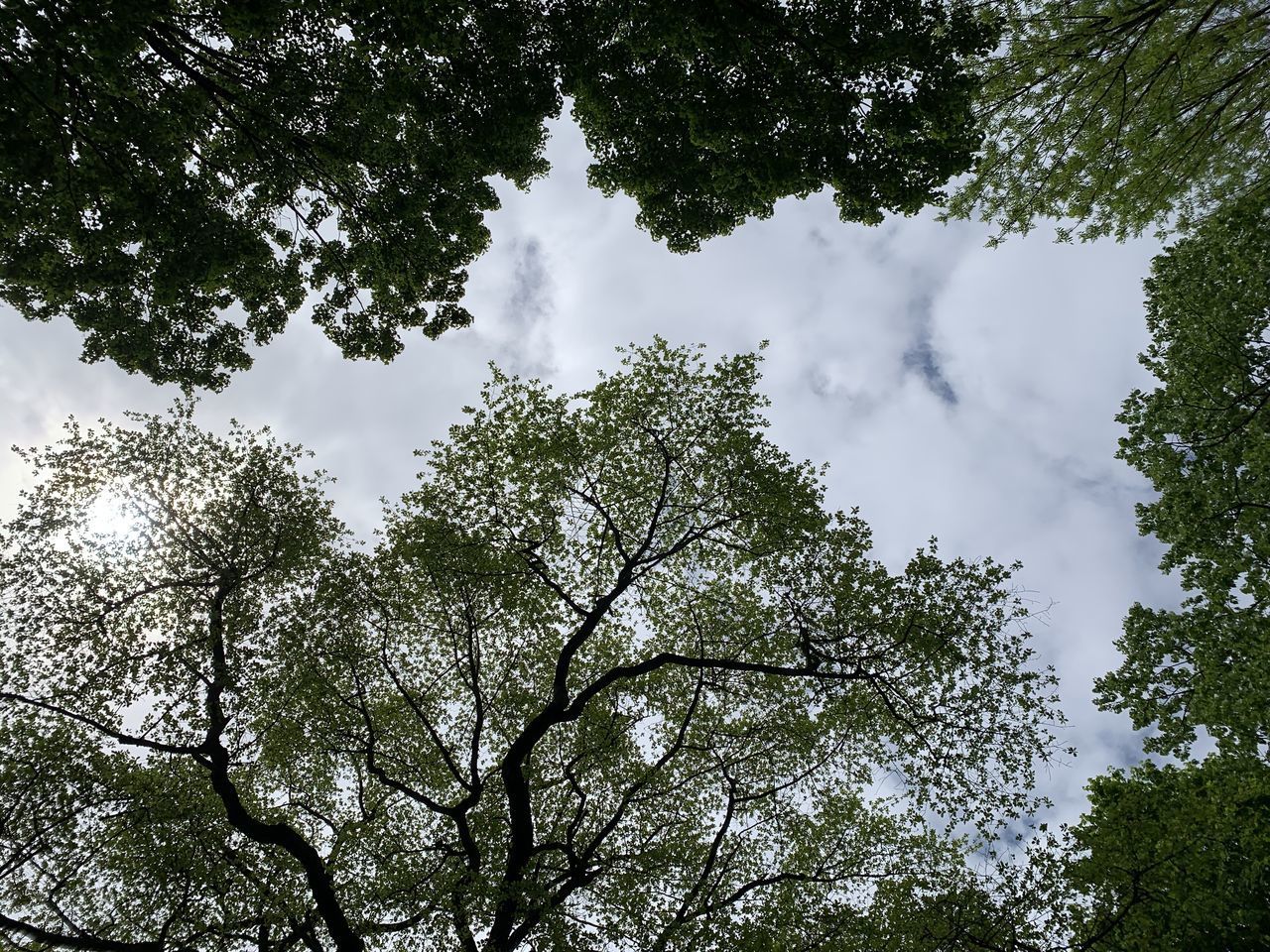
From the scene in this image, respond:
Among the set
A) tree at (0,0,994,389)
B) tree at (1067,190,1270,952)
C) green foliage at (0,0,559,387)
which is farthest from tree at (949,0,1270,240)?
green foliage at (0,0,559,387)

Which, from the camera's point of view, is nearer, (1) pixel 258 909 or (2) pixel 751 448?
(1) pixel 258 909

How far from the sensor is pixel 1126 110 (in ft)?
45.5

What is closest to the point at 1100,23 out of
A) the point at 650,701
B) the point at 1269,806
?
the point at 1269,806

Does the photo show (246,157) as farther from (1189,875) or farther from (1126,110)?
(1189,875)

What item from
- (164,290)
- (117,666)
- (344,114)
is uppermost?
(344,114)

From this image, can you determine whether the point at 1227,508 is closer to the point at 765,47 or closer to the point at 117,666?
the point at 765,47

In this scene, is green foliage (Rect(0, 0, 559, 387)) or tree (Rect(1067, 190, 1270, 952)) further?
tree (Rect(1067, 190, 1270, 952))

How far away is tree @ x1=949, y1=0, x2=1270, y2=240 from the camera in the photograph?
12.7m

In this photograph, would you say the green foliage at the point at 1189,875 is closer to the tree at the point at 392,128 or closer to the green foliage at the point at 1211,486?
the green foliage at the point at 1211,486

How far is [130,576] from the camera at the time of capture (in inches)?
575

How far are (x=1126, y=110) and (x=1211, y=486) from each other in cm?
906

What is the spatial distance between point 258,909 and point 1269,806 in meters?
22.8

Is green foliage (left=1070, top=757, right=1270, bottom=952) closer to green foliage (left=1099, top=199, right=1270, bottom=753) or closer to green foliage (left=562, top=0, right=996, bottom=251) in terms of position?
green foliage (left=1099, top=199, right=1270, bottom=753)

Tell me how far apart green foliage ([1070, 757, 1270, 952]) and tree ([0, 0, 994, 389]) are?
45.8 feet
